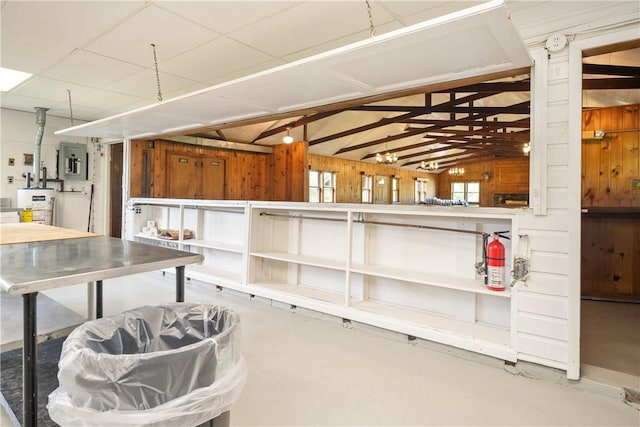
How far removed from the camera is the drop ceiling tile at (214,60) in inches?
129

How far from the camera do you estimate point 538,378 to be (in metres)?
2.34

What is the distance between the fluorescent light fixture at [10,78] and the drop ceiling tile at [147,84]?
2.85 ft

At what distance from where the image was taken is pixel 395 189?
13.2m

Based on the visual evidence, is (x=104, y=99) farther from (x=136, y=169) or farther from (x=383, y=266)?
(x=383, y=266)

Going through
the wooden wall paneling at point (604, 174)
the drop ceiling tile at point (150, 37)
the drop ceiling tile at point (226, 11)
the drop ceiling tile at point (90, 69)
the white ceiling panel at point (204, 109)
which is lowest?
the wooden wall paneling at point (604, 174)

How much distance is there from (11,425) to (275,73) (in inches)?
96.2

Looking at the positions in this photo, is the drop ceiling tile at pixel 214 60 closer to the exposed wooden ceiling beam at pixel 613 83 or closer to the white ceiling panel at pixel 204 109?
the white ceiling panel at pixel 204 109

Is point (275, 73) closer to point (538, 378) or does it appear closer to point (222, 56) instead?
point (222, 56)

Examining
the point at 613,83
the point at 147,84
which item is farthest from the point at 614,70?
the point at 147,84

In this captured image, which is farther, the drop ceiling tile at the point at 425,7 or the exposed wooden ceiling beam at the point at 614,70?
the exposed wooden ceiling beam at the point at 614,70

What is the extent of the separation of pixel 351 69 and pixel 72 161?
6297mm

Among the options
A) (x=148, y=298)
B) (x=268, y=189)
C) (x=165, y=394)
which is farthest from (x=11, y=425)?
(x=268, y=189)

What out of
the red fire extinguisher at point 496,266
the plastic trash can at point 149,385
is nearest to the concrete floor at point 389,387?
the red fire extinguisher at point 496,266

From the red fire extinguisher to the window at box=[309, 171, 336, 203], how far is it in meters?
6.87
